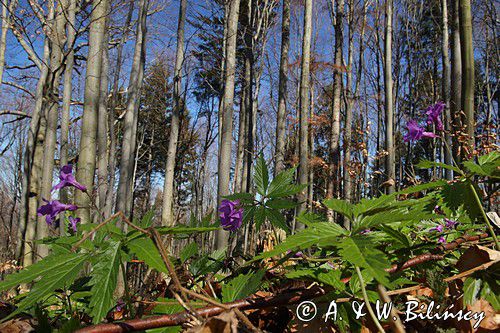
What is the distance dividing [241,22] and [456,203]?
16117mm

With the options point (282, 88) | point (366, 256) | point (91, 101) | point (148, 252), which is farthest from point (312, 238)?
point (282, 88)

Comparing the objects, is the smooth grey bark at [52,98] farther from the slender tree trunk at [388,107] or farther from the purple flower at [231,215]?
the slender tree trunk at [388,107]

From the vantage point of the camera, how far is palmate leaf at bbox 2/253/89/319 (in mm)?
425

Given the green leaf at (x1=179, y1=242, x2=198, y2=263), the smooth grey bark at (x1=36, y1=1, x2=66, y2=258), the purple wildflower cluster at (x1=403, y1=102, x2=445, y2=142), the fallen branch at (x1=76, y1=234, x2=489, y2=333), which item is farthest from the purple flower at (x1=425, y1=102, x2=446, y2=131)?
the smooth grey bark at (x1=36, y1=1, x2=66, y2=258)

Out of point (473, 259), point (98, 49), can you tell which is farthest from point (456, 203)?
point (98, 49)

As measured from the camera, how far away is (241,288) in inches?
23.3

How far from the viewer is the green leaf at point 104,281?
1.36 ft

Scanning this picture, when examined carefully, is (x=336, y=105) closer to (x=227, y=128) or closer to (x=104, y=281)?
(x=227, y=128)

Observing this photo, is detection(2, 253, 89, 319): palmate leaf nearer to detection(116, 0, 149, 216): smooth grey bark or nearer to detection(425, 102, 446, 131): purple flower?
detection(425, 102, 446, 131): purple flower

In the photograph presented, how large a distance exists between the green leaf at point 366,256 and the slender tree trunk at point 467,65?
2.24 meters

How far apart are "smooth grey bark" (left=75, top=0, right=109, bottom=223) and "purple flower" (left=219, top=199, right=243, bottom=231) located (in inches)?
154

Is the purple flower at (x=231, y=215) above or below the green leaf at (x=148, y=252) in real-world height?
above

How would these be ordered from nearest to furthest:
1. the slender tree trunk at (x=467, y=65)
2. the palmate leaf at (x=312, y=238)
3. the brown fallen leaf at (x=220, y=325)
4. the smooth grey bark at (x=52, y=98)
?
the brown fallen leaf at (x=220, y=325)
the palmate leaf at (x=312, y=238)
the slender tree trunk at (x=467, y=65)
the smooth grey bark at (x=52, y=98)

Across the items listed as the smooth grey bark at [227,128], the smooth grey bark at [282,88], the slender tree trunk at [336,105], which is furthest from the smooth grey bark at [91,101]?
the slender tree trunk at [336,105]
